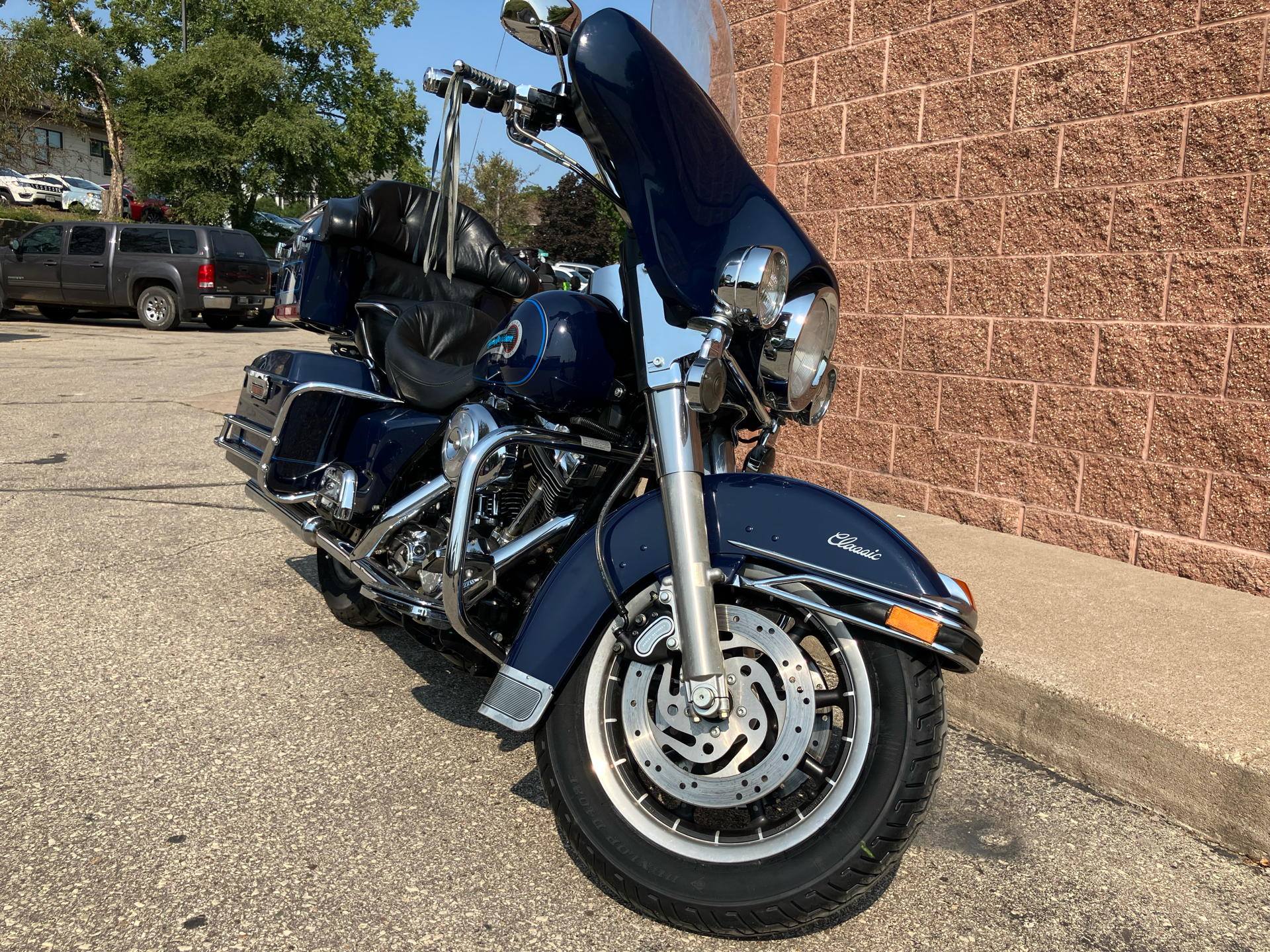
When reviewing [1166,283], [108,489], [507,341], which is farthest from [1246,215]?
[108,489]

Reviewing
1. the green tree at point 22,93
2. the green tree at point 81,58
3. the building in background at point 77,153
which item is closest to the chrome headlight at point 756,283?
the green tree at point 81,58

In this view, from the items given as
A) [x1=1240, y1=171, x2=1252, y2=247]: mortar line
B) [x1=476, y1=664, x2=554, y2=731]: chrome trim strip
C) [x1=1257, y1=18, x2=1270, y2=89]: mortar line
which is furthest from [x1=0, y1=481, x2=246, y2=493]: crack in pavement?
[x1=1257, y1=18, x2=1270, y2=89]: mortar line

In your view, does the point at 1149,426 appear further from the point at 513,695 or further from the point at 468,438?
the point at 513,695

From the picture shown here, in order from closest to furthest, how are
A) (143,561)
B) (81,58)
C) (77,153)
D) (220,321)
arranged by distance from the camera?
(143,561)
(220,321)
(81,58)
(77,153)

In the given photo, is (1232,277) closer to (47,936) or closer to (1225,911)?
(1225,911)

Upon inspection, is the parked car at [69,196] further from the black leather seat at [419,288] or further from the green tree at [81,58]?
the black leather seat at [419,288]

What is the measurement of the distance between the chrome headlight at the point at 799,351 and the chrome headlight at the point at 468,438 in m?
0.75

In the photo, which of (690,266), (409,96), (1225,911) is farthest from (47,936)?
(409,96)

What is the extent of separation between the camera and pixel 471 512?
99.7 inches

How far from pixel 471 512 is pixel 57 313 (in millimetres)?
20878

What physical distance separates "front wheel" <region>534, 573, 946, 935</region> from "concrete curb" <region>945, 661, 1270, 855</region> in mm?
1042

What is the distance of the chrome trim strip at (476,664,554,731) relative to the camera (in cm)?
232

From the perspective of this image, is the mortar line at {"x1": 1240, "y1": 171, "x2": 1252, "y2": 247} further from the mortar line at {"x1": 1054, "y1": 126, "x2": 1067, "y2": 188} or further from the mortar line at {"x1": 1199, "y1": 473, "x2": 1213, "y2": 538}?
the mortar line at {"x1": 1199, "y1": 473, "x2": 1213, "y2": 538}

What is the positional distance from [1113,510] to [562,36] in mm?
3288
